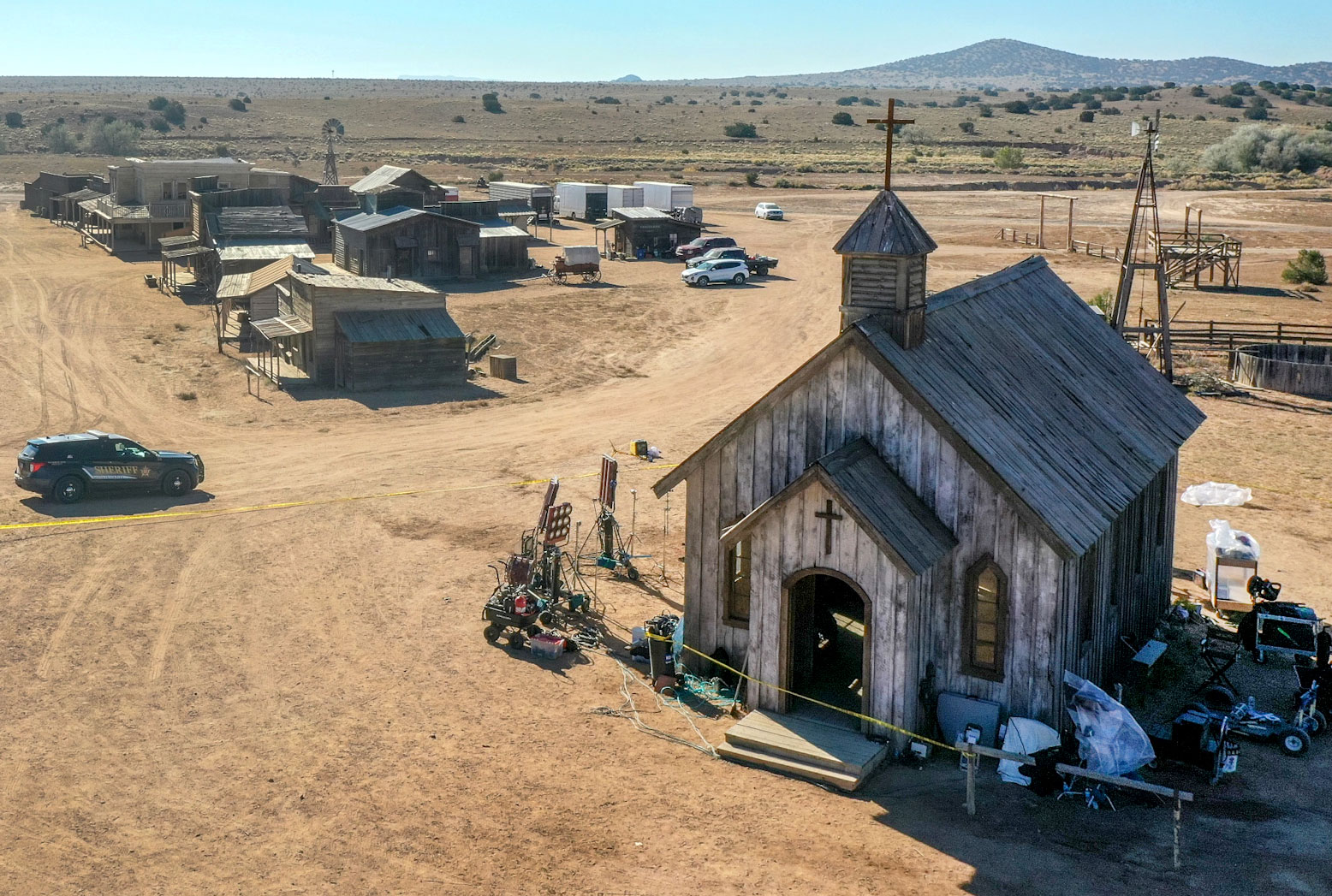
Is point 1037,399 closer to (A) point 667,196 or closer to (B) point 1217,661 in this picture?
(B) point 1217,661

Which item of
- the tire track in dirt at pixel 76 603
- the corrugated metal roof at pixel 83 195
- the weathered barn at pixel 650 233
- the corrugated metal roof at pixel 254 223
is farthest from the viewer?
the corrugated metal roof at pixel 83 195

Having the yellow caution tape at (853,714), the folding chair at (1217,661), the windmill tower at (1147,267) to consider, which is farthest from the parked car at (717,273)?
the yellow caution tape at (853,714)

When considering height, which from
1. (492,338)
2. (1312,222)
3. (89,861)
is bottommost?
(89,861)

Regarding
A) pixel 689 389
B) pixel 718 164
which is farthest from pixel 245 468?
pixel 718 164

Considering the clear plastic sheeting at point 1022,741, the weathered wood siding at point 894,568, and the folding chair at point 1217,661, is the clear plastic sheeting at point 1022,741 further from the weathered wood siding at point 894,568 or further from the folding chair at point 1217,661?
the folding chair at point 1217,661

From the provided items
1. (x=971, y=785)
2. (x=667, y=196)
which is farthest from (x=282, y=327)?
(x=667, y=196)

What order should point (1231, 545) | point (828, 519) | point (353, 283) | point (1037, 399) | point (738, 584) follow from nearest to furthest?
point (828, 519) → point (738, 584) → point (1037, 399) → point (1231, 545) → point (353, 283)

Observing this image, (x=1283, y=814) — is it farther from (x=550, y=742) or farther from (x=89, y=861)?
(x=89, y=861)
